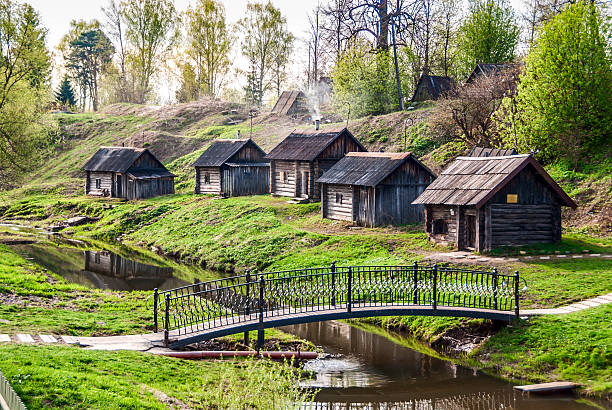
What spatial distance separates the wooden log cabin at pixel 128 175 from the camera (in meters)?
57.2

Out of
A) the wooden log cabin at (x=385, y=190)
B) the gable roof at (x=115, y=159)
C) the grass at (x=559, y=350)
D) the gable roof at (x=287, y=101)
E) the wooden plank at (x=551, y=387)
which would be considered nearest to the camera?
the wooden plank at (x=551, y=387)

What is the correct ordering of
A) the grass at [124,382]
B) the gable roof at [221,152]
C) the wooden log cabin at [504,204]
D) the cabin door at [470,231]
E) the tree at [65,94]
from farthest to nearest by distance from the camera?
the tree at [65,94] → the gable roof at [221,152] → the cabin door at [470,231] → the wooden log cabin at [504,204] → the grass at [124,382]

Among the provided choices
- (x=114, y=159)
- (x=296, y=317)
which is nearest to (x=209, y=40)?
(x=114, y=159)

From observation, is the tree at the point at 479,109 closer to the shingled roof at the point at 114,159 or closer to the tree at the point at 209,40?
the shingled roof at the point at 114,159

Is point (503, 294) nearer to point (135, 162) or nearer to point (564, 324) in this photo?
point (564, 324)

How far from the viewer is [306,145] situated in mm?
48406

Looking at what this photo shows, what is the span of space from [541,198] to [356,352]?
13.1 meters

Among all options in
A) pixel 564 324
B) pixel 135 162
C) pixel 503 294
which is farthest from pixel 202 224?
pixel 564 324

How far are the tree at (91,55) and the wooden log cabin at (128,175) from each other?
45.6 metres

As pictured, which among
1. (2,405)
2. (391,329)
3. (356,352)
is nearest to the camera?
(2,405)

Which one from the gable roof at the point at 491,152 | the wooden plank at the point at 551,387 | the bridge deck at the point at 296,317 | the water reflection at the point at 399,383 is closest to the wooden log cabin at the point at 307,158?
the gable roof at the point at 491,152

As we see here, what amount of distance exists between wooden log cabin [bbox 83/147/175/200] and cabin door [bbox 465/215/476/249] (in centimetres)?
3341

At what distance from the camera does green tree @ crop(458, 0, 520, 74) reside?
6341 centimetres

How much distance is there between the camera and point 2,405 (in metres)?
11.3
